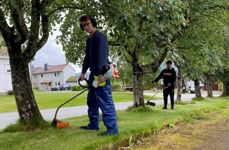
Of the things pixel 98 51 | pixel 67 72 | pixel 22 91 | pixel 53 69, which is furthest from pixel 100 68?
pixel 67 72

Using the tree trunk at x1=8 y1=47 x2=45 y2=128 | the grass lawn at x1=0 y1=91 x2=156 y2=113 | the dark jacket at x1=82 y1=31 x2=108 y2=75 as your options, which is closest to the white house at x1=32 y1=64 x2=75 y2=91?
the grass lawn at x1=0 y1=91 x2=156 y2=113

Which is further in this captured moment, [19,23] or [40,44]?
[40,44]

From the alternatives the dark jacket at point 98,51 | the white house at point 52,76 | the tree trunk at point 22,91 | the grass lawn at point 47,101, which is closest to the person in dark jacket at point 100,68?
the dark jacket at point 98,51

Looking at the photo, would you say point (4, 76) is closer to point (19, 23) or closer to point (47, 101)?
point (47, 101)

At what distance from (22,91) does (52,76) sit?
112902mm

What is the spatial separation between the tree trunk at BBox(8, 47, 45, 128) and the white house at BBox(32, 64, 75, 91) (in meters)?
109

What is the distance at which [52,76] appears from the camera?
398ft

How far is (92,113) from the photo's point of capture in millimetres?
8898

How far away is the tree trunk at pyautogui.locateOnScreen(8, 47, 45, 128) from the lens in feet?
30.4

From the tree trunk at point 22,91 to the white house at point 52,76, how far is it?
357ft

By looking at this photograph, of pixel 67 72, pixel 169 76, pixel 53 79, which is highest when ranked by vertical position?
pixel 67 72

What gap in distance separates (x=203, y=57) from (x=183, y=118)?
3781 mm

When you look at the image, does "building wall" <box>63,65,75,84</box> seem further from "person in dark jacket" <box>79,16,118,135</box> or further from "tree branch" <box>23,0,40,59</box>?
"person in dark jacket" <box>79,16,118,135</box>

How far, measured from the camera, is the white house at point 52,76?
393 ft
